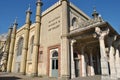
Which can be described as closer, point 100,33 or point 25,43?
point 100,33

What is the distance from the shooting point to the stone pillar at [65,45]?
48.9ft

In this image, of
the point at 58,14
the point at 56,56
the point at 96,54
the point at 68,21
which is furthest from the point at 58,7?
the point at 96,54

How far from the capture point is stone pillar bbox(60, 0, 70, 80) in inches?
587

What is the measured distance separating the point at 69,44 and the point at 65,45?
0.63m

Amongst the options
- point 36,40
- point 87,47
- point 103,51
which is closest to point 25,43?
point 36,40

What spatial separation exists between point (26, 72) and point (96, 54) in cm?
1156

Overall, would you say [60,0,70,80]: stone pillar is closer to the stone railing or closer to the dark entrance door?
the stone railing

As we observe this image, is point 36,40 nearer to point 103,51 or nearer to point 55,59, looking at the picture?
point 55,59

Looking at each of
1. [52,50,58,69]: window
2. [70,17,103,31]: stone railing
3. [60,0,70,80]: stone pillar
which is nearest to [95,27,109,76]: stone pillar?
[70,17,103,31]: stone railing

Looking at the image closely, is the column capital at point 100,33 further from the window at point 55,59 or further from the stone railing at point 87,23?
the window at point 55,59

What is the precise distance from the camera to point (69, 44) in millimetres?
16156

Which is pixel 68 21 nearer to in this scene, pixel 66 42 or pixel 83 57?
pixel 66 42

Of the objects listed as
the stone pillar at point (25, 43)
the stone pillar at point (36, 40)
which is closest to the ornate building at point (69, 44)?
the stone pillar at point (36, 40)

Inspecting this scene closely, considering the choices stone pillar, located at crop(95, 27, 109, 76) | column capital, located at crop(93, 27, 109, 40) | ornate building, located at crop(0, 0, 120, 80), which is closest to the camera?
stone pillar, located at crop(95, 27, 109, 76)
